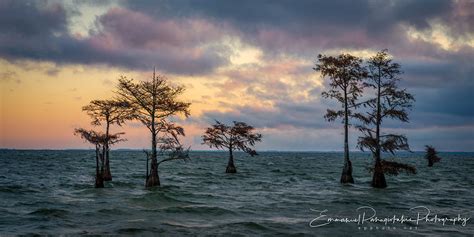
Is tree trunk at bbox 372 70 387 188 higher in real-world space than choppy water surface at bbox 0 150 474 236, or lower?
higher

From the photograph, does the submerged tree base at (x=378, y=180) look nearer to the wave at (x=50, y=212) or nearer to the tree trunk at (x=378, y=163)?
the tree trunk at (x=378, y=163)

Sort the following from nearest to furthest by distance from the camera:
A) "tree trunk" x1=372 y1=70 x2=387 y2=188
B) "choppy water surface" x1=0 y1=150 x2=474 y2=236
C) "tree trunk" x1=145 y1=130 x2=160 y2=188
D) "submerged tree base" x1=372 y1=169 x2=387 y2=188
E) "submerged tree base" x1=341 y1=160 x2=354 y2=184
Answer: "choppy water surface" x1=0 y1=150 x2=474 y2=236 → "tree trunk" x1=145 y1=130 x2=160 y2=188 → "tree trunk" x1=372 y1=70 x2=387 y2=188 → "submerged tree base" x1=372 y1=169 x2=387 y2=188 → "submerged tree base" x1=341 y1=160 x2=354 y2=184

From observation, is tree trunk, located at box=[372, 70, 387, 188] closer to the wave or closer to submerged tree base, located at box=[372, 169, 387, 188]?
submerged tree base, located at box=[372, 169, 387, 188]

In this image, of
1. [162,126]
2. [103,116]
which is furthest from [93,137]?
[162,126]

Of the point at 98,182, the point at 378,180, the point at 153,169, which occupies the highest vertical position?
the point at 153,169

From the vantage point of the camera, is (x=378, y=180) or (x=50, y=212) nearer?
(x=50, y=212)

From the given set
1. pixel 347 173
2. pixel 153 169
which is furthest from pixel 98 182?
pixel 347 173

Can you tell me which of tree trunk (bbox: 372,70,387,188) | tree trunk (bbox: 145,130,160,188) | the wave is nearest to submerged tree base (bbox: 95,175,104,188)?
tree trunk (bbox: 145,130,160,188)

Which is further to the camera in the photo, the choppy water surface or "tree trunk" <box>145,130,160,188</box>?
"tree trunk" <box>145,130,160,188</box>

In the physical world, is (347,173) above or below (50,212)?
above

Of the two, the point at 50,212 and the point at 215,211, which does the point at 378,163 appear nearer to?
the point at 215,211

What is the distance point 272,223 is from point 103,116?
2970 cm

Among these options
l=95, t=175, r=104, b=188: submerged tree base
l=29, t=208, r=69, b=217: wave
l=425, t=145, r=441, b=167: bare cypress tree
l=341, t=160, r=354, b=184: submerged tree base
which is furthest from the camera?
l=425, t=145, r=441, b=167: bare cypress tree

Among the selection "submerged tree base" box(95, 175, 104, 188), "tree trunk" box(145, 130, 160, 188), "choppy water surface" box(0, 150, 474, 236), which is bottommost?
"choppy water surface" box(0, 150, 474, 236)
